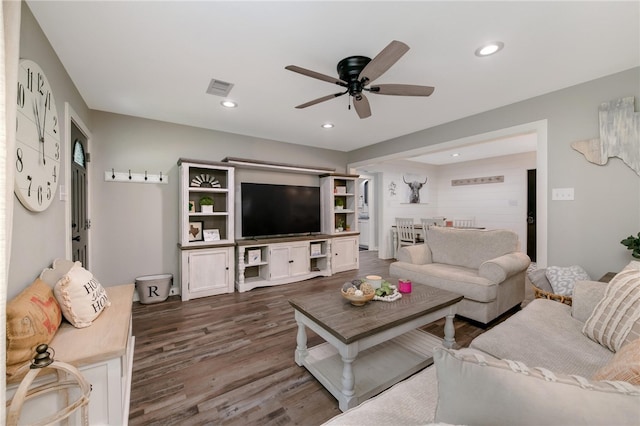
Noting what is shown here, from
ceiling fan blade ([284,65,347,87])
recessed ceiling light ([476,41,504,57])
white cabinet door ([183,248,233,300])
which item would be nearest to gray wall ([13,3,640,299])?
white cabinet door ([183,248,233,300])

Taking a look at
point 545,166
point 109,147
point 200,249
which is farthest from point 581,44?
point 109,147

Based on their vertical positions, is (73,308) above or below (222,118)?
below

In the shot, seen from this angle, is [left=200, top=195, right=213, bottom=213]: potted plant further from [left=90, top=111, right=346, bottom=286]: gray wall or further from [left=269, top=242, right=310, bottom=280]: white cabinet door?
[left=269, top=242, right=310, bottom=280]: white cabinet door

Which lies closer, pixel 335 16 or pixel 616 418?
pixel 616 418

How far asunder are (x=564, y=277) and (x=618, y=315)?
1397 millimetres

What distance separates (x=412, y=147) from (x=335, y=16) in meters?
2.84

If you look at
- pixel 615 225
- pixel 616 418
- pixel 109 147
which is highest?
pixel 109 147

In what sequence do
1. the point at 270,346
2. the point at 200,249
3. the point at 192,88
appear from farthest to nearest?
the point at 200,249
the point at 192,88
the point at 270,346

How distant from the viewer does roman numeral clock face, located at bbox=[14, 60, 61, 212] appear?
144 cm

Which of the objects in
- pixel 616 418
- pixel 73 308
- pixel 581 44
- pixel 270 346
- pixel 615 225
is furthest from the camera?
pixel 615 225

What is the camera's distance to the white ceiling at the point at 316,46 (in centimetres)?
161

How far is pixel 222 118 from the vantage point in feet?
11.4

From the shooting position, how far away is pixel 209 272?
3578 millimetres

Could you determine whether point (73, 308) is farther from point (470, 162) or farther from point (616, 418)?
point (470, 162)
